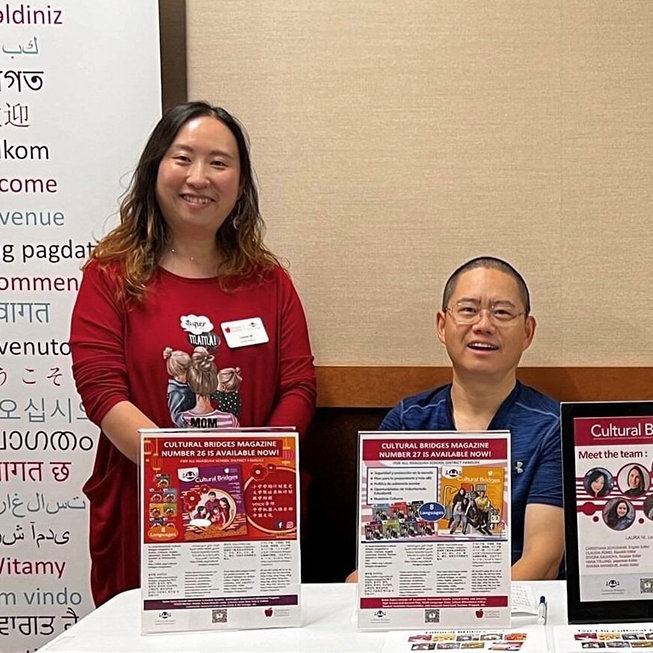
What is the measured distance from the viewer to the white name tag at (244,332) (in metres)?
2.45

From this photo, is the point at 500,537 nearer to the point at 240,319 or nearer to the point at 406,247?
the point at 240,319

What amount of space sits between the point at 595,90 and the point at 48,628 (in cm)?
211

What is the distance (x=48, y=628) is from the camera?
9.18ft

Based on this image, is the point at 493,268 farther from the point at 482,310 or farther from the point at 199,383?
the point at 199,383

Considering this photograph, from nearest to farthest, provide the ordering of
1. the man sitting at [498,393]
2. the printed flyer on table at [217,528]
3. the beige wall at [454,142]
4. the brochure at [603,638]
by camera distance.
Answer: the brochure at [603,638] → the printed flyer on table at [217,528] → the man sitting at [498,393] → the beige wall at [454,142]

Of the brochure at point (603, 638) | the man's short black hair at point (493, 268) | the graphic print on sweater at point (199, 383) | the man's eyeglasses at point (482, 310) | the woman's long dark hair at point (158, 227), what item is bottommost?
the brochure at point (603, 638)

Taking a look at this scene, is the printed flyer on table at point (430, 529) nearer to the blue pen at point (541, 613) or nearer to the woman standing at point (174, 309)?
the blue pen at point (541, 613)

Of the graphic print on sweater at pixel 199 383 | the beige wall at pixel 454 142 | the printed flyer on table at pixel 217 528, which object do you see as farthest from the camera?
the beige wall at pixel 454 142

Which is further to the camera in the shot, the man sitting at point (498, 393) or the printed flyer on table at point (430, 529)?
the man sitting at point (498, 393)

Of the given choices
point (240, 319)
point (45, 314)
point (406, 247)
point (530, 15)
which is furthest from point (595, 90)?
point (45, 314)

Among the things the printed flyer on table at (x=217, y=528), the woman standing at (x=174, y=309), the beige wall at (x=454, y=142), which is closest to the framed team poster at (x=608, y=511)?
the printed flyer on table at (x=217, y=528)

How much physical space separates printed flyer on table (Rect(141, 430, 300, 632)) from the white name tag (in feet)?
2.98

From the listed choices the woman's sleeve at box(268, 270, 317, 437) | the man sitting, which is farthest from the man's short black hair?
the woman's sleeve at box(268, 270, 317, 437)

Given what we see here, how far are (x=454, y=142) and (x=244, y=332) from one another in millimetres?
868
